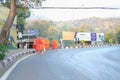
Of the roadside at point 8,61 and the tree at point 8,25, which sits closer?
the roadside at point 8,61

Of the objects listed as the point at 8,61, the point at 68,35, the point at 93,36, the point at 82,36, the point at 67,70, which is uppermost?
the point at 67,70

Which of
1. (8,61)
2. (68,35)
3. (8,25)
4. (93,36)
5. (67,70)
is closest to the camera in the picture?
(67,70)

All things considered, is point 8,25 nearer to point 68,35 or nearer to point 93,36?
point 68,35

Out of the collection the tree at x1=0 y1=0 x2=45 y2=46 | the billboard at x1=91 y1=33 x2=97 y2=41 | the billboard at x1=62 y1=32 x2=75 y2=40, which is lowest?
the billboard at x1=91 y1=33 x2=97 y2=41

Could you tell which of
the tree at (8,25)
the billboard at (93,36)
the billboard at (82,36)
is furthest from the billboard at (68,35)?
the tree at (8,25)

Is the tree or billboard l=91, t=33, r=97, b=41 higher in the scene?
the tree

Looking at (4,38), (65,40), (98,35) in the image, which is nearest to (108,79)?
(4,38)

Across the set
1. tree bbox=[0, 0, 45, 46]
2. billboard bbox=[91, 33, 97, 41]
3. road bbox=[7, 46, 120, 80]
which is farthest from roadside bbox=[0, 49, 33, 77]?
billboard bbox=[91, 33, 97, 41]

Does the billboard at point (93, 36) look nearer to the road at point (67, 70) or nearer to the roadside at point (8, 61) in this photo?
the roadside at point (8, 61)

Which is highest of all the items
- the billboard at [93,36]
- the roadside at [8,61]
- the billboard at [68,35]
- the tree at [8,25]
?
the tree at [8,25]

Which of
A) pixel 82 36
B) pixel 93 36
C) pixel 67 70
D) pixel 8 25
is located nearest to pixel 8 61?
pixel 8 25

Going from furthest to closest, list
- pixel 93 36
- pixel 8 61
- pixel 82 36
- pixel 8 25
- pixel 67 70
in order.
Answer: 1. pixel 93 36
2. pixel 82 36
3. pixel 8 25
4. pixel 8 61
5. pixel 67 70

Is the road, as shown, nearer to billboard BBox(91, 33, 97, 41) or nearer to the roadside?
the roadside

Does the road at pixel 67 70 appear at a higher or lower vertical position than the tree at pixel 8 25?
lower
